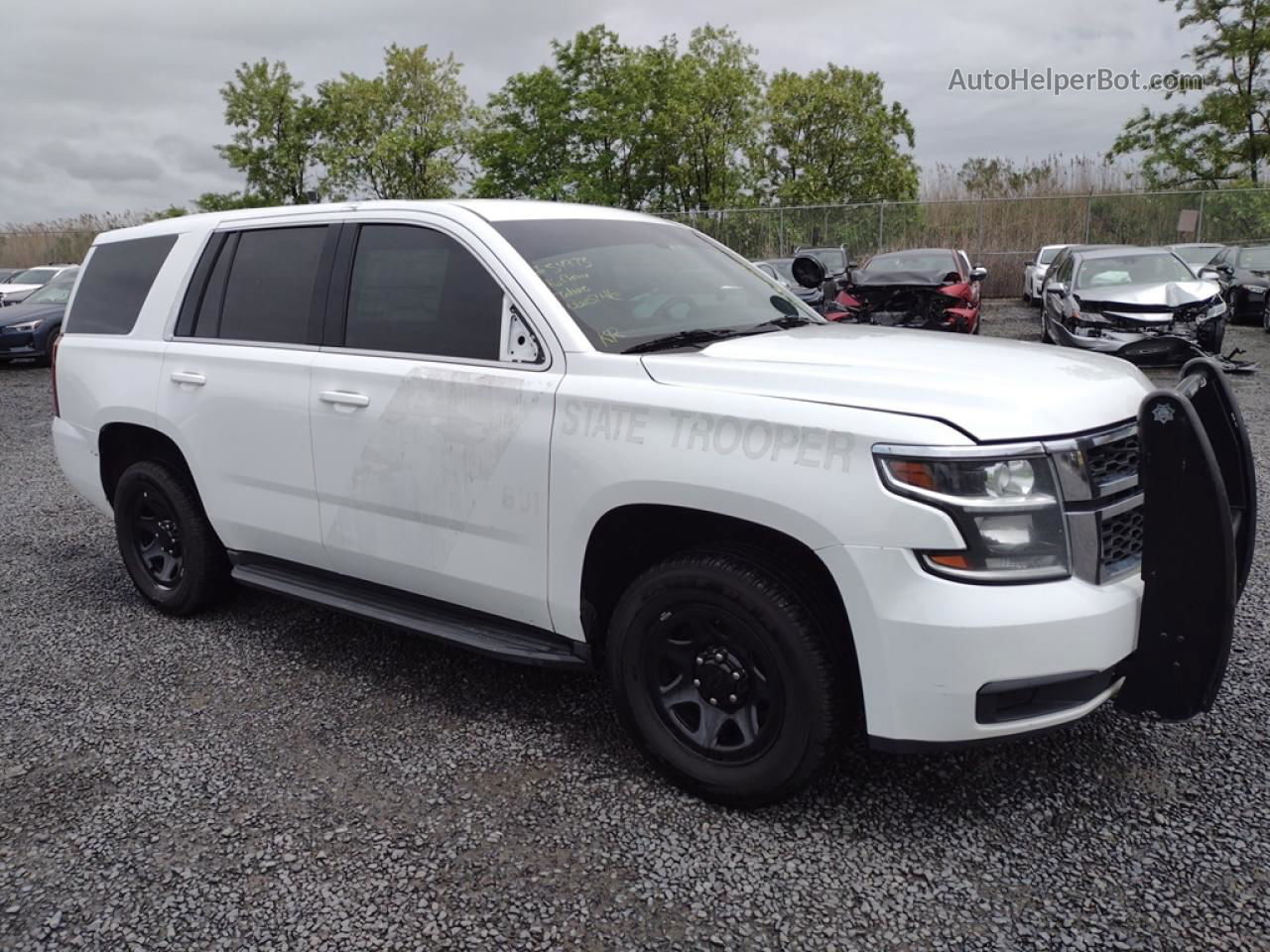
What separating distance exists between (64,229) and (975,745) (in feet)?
154

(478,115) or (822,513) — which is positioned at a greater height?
(478,115)

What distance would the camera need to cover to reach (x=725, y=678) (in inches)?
112

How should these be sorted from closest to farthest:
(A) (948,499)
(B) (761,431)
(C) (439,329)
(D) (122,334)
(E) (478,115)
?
(A) (948,499), (B) (761,431), (C) (439,329), (D) (122,334), (E) (478,115)

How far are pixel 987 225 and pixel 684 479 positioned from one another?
2900 cm

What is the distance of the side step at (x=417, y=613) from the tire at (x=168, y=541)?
271 mm

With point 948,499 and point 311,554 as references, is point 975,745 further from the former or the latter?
point 311,554

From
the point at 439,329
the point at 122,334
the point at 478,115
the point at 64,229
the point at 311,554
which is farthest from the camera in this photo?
the point at 64,229

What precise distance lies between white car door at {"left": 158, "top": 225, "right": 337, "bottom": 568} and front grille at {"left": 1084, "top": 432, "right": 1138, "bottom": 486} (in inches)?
107

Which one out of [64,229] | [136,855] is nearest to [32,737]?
[136,855]

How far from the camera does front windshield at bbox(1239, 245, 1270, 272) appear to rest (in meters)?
18.4

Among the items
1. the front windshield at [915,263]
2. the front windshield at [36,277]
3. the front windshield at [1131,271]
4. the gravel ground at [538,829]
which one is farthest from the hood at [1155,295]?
the front windshield at [36,277]

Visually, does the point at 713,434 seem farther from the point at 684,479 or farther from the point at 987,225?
the point at 987,225

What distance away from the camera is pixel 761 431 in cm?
267

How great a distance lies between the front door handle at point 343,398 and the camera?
11.7 ft
